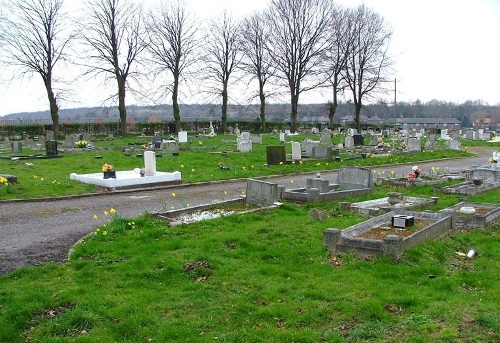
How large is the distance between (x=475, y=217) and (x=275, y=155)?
12.3 metres

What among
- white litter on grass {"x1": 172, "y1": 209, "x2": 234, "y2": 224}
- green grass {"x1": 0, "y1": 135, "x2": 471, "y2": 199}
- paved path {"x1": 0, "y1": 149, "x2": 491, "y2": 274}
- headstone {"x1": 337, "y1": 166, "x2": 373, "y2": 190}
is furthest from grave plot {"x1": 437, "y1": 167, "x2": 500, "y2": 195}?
white litter on grass {"x1": 172, "y1": 209, "x2": 234, "y2": 224}

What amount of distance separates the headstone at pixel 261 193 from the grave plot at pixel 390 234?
112 inches

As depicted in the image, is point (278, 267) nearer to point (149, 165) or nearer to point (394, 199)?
A: point (394, 199)

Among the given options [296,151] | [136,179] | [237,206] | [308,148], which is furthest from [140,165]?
[237,206]

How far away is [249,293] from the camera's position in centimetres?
603

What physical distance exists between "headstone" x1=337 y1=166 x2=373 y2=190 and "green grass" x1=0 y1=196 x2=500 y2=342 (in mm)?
5065

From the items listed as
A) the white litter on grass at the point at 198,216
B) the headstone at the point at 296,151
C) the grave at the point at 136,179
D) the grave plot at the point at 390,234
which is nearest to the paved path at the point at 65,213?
the grave at the point at 136,179

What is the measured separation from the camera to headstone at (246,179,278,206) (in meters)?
11.3

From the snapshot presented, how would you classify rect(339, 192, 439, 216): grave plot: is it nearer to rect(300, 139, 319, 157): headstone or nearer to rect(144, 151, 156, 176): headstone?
rect(144, 151, 156, 176): headstone

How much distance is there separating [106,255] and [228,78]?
45.7m

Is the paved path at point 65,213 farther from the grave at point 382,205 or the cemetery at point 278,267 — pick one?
the grave at point 382,205

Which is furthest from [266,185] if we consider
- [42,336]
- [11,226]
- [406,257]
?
[42,336]

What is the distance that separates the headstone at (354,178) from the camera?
1371cm

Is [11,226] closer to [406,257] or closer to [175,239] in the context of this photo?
[175,239]
